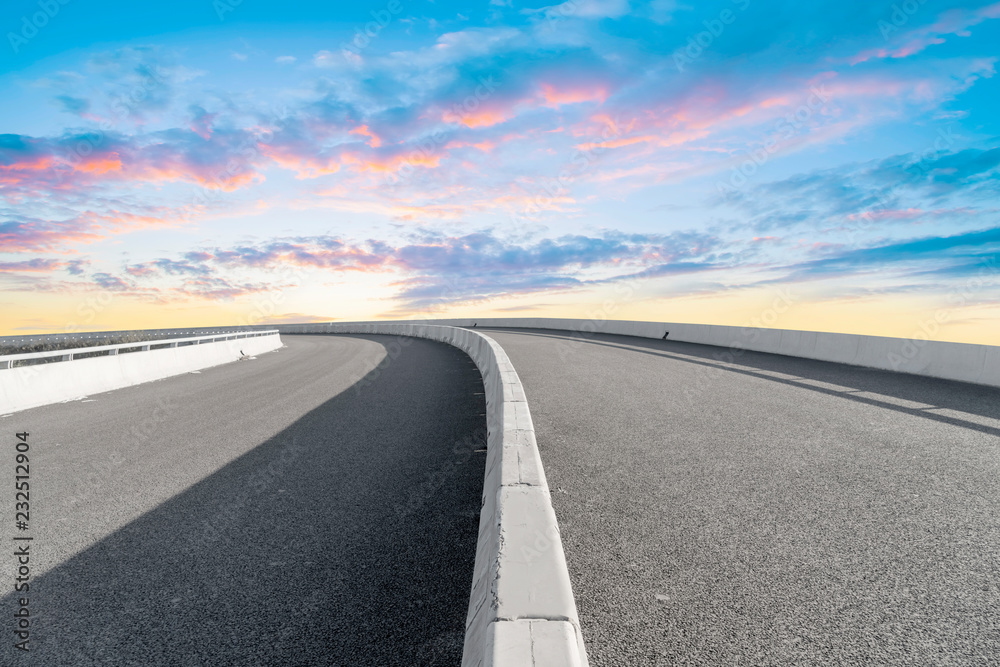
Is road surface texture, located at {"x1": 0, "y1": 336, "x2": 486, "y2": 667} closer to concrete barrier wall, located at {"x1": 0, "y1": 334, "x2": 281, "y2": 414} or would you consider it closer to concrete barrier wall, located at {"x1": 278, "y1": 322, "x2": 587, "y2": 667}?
concrete barrier wall, located at {"x1": 278, "y1": 322, "x2": 587, "y2": 667}

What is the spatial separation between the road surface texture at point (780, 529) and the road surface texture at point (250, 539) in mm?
1027

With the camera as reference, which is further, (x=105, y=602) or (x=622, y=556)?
(x=622, y=556)

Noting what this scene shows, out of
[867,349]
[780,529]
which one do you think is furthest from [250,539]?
[867,349]

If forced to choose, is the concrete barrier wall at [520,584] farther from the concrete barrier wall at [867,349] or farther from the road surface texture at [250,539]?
the concrete barrier wall at [867,349]

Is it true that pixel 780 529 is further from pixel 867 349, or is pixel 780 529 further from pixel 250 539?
pixel 867 349

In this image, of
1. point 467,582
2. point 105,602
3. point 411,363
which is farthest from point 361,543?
point 411,363

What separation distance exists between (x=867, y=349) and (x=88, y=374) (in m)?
19.5

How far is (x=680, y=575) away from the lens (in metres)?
3.50

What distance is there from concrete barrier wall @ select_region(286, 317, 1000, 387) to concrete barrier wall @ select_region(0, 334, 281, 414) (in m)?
19.0

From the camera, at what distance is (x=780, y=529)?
420 cm

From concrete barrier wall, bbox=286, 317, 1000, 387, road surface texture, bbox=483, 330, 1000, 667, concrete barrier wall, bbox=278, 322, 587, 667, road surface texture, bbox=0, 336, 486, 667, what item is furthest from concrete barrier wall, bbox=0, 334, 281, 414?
concrete barrier wall, bbox=286, 317, 1000, 387

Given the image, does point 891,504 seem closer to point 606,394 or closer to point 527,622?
point 527,622

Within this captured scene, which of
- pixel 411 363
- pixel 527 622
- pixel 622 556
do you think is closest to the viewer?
pixel 527 622

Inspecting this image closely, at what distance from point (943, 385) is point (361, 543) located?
41.2 feet
